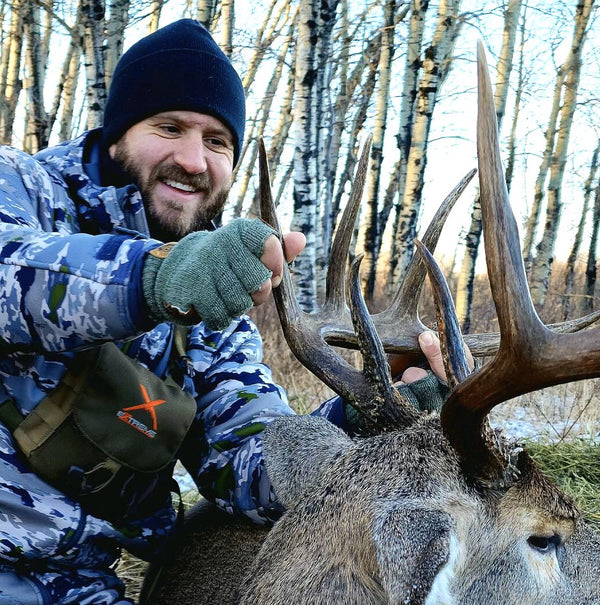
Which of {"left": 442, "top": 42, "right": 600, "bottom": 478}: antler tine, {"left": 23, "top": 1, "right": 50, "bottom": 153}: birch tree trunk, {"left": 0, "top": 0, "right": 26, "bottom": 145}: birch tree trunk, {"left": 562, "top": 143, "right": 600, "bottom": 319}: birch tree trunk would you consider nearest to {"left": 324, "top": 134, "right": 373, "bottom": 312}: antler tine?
{"left": 442, "top": 42, "right": 600, "bottom": 478}: antler tine

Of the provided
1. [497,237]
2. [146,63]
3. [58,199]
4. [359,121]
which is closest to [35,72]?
[146,63]

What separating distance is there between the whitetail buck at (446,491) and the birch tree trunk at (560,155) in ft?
54.9

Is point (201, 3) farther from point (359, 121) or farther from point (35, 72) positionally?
point (359, 121)

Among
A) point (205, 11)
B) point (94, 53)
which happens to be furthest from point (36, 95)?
point (205, 11)

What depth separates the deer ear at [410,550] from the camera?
1.99m

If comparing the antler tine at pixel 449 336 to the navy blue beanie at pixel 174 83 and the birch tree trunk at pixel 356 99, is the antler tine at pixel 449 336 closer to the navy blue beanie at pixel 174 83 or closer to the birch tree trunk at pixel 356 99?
the navy blue beanie at pixel 174 83

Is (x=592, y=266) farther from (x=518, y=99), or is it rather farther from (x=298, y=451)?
(x=298, y=451)

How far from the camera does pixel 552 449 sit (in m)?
5.52

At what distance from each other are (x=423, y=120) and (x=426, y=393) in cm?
1060

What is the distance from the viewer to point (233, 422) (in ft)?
10.8

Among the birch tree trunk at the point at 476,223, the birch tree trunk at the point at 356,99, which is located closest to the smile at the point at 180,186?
the birch tree trunk at the point at 476,223

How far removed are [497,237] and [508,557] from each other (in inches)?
41.2

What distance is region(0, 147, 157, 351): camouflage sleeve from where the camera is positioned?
7.16 ft

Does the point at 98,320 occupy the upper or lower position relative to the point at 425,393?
upper
